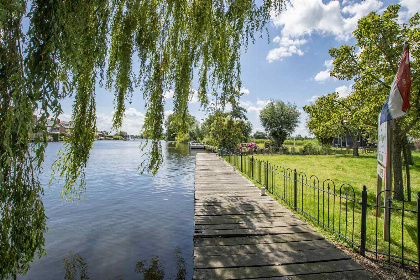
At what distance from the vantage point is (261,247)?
4.50m

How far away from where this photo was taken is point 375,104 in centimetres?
853

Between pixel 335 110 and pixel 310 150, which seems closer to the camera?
pixel 335 110

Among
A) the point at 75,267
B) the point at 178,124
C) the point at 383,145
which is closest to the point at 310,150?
the point at 383,145

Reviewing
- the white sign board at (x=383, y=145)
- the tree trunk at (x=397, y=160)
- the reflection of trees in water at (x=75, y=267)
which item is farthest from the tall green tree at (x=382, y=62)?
the reflection of trees in water at (x=75, y=267)

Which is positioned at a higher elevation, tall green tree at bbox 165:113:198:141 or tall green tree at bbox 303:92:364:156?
tall green tree at bbox 303:92:364:156

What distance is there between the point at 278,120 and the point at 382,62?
93.8 feet

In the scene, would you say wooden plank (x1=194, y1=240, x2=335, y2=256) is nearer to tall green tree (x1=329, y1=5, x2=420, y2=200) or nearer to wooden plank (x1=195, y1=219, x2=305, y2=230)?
wooden plank (x1=195, y1=219, x2=305, y2=230)

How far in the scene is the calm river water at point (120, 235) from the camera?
19.6ft

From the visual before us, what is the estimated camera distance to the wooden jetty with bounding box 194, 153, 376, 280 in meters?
3.67

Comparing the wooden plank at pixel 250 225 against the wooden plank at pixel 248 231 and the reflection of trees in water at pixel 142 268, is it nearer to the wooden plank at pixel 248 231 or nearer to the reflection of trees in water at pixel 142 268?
the wooden plank at pixel 248 231

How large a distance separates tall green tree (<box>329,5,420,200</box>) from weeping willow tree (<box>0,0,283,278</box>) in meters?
4.56

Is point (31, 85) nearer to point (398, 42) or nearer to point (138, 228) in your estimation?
point (138, 228)

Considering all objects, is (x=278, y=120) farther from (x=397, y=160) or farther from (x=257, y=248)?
(x=257, y=248)

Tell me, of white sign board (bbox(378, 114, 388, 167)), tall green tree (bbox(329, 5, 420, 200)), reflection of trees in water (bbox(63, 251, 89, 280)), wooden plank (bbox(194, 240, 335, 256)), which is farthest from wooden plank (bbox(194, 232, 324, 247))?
tall green tree (bbox(329, 5, 420, 200))
